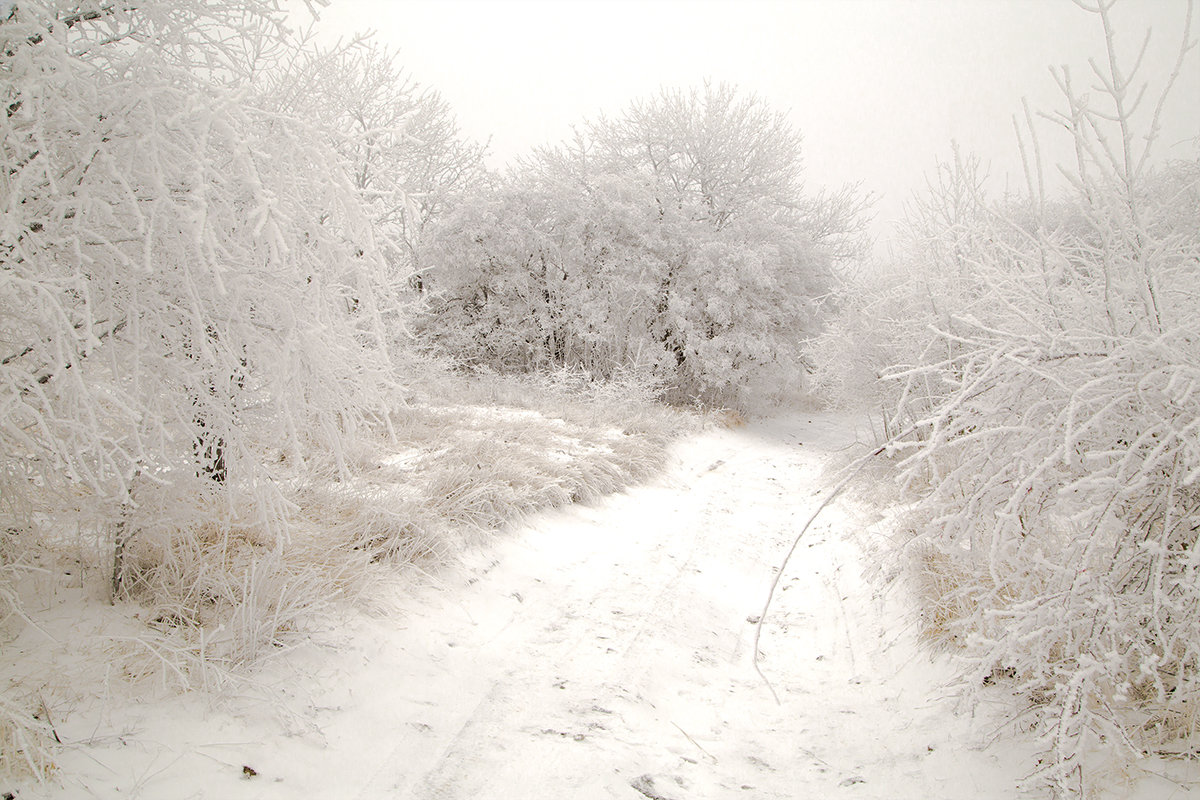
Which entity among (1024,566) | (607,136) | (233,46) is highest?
(607,136)

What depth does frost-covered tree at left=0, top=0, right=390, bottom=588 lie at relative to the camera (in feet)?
6.00

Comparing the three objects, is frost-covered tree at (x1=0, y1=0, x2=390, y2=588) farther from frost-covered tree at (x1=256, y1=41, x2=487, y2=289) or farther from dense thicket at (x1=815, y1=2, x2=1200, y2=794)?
frost-covered tree at (x1=256, y1=41, x2=487, y2=289)

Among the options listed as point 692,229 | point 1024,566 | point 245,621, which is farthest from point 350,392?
point 692,229

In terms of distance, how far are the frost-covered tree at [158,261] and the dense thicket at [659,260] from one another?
1062 centimetres

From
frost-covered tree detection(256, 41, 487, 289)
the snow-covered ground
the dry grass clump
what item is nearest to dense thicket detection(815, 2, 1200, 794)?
the snow-covered ground

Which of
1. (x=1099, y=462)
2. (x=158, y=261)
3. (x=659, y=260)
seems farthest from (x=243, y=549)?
(x=659, y=260)

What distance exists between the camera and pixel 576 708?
271cm

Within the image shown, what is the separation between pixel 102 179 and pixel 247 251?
478mm

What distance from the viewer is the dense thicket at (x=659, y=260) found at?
1349cm

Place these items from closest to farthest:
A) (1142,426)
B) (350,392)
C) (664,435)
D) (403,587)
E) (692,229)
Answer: (1142,426)
(350,392)
(403,587)
(664,435)
(692,229)

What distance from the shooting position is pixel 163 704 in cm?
213

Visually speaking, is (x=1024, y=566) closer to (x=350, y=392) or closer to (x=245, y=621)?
(x=350, y=392)

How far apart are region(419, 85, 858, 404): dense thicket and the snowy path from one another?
29.7 feet

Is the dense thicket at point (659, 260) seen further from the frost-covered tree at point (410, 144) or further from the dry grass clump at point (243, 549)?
the dry grass clump at point (243, 549)
